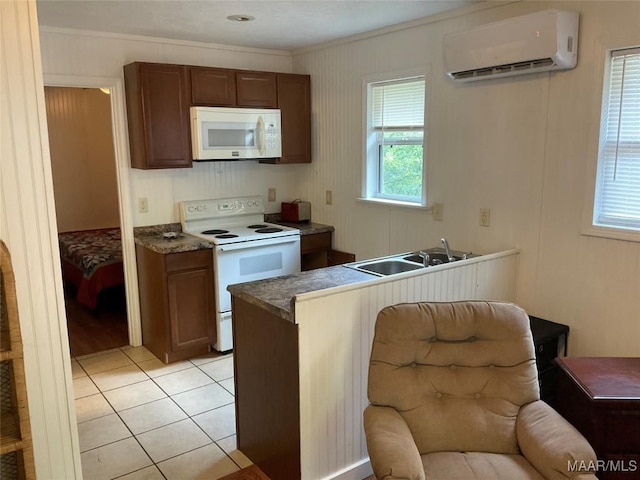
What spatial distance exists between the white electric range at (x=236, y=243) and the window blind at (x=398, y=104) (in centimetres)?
112

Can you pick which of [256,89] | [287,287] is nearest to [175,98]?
[256,89]

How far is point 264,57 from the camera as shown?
14.5 ft

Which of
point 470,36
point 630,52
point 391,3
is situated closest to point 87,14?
point 391,3

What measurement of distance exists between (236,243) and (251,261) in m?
0.20

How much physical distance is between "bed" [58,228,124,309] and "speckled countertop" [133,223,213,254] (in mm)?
809

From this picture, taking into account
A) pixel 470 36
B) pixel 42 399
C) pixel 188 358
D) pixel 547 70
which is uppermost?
pixel 470 36

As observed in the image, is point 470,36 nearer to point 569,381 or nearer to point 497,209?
point 497,209

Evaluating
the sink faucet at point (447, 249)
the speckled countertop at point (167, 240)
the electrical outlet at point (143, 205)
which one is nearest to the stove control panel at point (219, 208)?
the speckled countertop at point (167, 240)

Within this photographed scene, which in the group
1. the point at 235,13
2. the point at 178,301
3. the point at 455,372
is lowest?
the point at 178,301

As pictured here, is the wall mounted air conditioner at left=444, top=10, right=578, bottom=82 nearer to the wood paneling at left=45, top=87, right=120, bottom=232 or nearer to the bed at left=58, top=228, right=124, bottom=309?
the bed at left=58, top=228, right=124, bottom=309

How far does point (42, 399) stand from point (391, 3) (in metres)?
2.67

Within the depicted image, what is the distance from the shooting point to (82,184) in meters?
6.44

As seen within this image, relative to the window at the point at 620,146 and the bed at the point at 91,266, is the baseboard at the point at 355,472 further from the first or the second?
the bed at the point at 91,266

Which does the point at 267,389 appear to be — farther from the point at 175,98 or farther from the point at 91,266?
the point at 91,266
